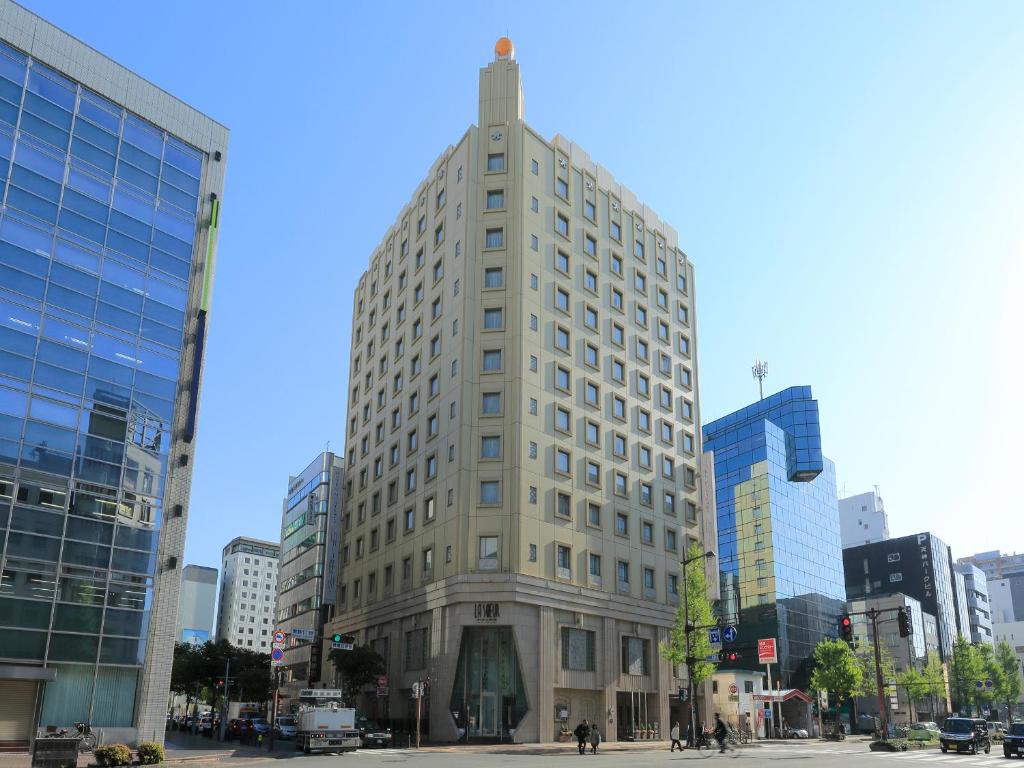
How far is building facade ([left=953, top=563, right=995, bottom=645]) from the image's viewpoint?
155000 millimetres

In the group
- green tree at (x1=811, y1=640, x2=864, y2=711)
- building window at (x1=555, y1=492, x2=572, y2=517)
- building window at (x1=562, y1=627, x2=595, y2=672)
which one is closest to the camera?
building window at (x1=562, y1=627, x2=595, y2=672)

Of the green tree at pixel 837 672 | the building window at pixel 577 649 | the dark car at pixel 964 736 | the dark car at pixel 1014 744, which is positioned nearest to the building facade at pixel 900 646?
the green tree at pixel 837 672

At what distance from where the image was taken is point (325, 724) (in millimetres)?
38844

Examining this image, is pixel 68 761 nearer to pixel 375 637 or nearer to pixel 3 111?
pixel 3 111

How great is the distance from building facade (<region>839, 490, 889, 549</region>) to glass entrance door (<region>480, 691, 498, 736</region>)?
5183 inches

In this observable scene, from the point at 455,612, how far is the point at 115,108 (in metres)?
35.7

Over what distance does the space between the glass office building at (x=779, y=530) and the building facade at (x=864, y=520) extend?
2207 inches

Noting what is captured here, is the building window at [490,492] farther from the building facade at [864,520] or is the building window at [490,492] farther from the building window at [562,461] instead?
the building facade at [864,520]

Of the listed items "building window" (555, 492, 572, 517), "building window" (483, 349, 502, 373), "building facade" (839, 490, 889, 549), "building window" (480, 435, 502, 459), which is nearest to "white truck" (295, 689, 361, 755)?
"building window" (480, 435, 502, 459)

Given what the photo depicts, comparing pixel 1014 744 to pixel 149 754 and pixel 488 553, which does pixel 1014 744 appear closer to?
pixel 488 553

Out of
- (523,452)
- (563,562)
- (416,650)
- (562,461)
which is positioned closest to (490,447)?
(523,452)

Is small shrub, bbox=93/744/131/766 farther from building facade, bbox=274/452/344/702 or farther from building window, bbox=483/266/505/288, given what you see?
building facade, bbox=274/452/344/702

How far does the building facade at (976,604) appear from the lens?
155000 millimetres

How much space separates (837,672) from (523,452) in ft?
172
